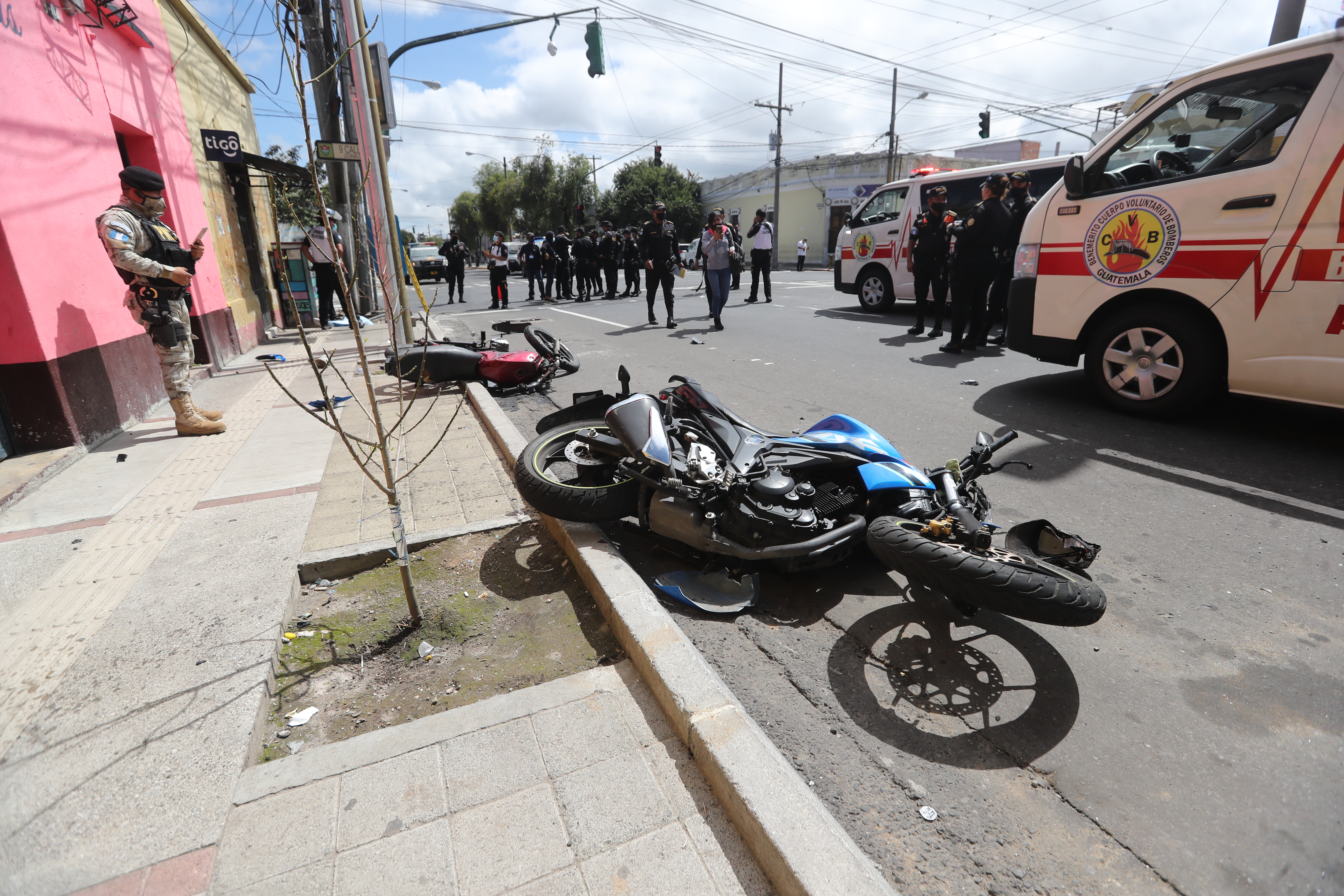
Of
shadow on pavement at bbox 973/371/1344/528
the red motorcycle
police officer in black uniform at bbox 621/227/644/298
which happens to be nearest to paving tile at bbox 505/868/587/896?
shadow on pavement at bbox 973/371/1344/528

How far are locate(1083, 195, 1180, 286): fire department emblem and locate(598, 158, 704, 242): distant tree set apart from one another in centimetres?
4785

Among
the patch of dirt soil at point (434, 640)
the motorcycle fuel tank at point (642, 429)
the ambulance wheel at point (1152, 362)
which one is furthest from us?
the ambulance wheel at point (1152, 362)

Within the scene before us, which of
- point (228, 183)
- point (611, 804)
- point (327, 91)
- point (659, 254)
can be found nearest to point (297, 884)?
point (611, 804)

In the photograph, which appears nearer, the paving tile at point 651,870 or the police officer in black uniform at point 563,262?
the paving tile at point 651,870

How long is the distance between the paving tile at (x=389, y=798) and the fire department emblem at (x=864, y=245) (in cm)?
1154

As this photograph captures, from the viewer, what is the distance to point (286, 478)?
442 centimetres

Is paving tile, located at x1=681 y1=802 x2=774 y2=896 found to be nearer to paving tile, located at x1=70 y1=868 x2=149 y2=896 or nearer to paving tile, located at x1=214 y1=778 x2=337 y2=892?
paving tile, located at x1=214 y1=778 x2=337 y2=892

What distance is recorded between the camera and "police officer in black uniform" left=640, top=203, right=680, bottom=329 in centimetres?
1089

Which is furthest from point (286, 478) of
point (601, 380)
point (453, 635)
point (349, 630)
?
point (601, 380)

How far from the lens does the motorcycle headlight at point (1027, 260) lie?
555 cm

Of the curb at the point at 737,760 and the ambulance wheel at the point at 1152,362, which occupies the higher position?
the ambulance wheel at the point at 1152,362

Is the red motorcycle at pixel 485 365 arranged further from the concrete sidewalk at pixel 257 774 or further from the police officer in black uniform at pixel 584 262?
the police officer in black uniform at pixel 584 262

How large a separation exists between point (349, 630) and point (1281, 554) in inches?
168

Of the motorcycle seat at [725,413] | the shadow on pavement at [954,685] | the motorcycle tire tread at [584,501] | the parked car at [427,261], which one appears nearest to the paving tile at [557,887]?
the shadow on pavement at [954,685]
